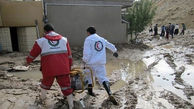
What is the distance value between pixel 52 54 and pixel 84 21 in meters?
8.98

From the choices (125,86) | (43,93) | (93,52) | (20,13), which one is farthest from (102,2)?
(43,93)

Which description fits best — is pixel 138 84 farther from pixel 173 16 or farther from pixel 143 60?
pixel 173 16

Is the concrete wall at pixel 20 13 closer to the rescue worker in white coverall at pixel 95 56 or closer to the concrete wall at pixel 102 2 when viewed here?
the concrete wall at pixel 102 2

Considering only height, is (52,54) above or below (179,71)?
above

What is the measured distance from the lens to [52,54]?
3814 mm

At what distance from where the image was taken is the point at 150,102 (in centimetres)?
473

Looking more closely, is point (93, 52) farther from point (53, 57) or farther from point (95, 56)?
point (53, 57)

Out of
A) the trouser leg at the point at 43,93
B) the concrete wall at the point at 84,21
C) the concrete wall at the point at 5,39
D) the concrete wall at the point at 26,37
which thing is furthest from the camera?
the concrete wall at the point at 84,21

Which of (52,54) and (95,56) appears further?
(95,56)

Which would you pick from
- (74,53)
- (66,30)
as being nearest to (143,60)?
(74,53)

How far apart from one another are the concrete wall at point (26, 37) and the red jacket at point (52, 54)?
277 inches

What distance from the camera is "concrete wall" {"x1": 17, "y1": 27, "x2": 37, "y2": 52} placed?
10477 mm

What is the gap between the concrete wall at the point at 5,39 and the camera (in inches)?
393

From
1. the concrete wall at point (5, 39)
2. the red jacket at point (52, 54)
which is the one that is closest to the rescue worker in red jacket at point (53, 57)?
the red jacket at point (52, 54)
